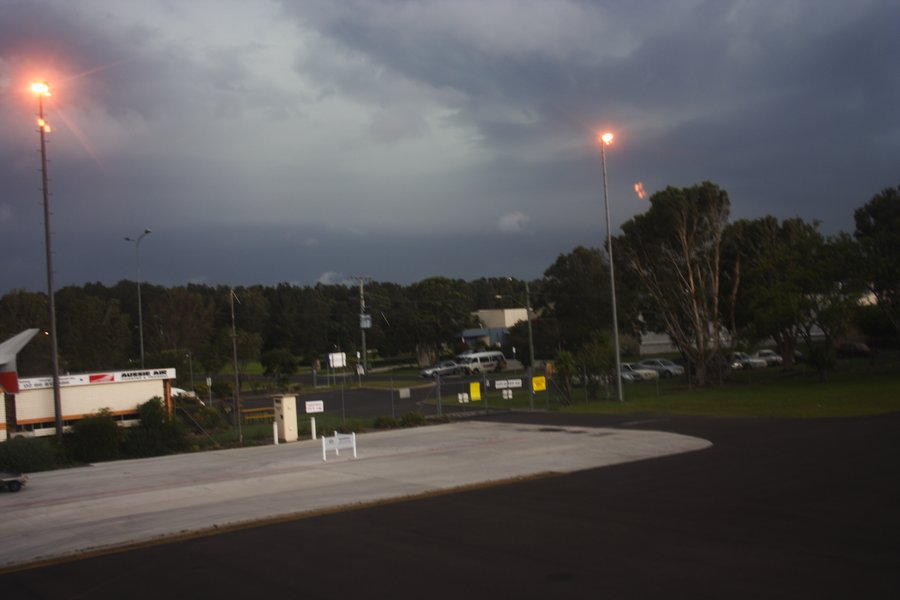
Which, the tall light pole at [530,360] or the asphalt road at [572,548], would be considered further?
the tall light pole at [530,360]

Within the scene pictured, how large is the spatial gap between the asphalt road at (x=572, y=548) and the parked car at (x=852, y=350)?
191 feet

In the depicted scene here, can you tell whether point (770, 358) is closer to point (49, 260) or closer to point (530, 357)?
point (530, 357)

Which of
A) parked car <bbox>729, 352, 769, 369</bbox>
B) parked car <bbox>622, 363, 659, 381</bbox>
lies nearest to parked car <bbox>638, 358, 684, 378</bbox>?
parked car <bbox>622, 363, 659, 381</bbox>

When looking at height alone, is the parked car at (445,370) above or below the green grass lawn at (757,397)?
above

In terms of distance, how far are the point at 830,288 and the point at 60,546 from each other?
145ft

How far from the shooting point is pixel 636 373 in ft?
179

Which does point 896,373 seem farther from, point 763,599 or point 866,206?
point 763,599

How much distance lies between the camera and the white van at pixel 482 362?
7125cm

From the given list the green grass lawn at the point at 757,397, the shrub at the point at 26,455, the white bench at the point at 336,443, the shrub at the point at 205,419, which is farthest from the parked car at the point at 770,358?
the shrub at the point at 26,455

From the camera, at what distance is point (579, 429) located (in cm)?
2684

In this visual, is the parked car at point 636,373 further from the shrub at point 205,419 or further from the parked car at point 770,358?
the shrub at point 205,419

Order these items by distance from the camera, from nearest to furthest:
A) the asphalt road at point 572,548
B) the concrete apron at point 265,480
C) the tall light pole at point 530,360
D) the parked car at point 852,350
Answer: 1. the asphalt road at point 572,548
2. the concrete apron at point 265,480
3. the tall light pole at point 530,360
4. the parked car at point 852,350

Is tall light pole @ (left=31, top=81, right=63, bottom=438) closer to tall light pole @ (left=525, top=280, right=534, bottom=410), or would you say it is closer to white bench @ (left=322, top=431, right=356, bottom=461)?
white bench @ (left=322, top=431, right=356, bottom=461)

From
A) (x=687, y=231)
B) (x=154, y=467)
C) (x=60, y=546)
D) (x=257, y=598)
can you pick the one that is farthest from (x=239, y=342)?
(x=257, y=598)
